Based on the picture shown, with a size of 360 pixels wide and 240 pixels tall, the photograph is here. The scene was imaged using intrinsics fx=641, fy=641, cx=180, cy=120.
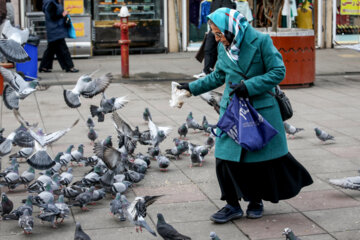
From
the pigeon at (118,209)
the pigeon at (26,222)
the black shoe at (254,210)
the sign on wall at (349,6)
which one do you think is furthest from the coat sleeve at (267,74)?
the sign on wall at (349,6)

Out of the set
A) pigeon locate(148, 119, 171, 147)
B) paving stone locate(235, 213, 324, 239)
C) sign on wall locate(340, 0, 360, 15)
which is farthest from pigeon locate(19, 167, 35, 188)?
sign on wall locate(340, 0, 360, 15)

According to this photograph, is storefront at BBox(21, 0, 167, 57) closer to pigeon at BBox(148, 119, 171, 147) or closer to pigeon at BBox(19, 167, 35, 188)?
pigeon at BBox(148, 119, 171, 147)

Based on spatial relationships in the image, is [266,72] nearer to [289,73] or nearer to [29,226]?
[29,226]

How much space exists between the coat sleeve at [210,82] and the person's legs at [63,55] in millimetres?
9689

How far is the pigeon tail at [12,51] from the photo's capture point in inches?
259

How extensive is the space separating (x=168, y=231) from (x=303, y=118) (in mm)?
5649

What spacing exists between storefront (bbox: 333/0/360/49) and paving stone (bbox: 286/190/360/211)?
15129mm

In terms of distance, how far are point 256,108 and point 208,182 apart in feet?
5.34

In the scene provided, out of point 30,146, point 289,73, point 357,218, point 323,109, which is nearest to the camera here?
point 357,218

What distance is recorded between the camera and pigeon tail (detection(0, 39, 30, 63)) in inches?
259

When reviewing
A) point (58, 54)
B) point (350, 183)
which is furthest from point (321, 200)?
point (58, 54)

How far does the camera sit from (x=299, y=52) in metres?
12.5

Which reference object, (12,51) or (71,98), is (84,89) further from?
(12,51)

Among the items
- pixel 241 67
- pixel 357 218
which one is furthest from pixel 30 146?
pixel 357 218
